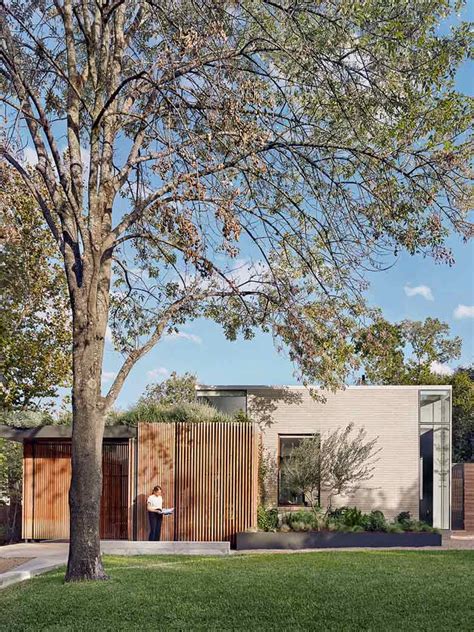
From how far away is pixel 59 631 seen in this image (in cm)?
896

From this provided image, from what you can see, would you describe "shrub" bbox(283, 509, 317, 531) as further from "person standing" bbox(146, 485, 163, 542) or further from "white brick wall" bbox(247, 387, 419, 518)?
"person standing" bbox(146, 485, 163, 542)

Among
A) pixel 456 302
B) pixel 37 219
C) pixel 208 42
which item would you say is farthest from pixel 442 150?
pixel 456 302

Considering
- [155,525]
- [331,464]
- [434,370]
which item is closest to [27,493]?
[155,525]

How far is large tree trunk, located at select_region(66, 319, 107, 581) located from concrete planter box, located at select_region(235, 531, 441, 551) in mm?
7497

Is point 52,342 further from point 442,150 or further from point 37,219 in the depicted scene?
point 442,150

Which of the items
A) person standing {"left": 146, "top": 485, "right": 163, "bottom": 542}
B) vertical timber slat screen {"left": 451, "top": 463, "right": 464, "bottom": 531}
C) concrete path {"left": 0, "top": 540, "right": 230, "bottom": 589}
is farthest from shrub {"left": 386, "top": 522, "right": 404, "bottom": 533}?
vertical timber slat screen {"left": 451, "top": 463, "right": 464, "bottom": 531}

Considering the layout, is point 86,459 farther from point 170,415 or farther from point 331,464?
point 331,464

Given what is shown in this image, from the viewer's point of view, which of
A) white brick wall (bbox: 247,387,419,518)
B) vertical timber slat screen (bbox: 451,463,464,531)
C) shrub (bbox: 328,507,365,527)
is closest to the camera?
shrub (bbox: 328,507,365,527)

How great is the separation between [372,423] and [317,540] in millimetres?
4911

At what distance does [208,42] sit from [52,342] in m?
14.8

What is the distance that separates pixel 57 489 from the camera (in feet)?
69.7

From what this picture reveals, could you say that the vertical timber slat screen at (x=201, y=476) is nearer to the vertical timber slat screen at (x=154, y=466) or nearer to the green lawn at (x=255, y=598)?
the vertical timber slat screen at (x=154, y=466)

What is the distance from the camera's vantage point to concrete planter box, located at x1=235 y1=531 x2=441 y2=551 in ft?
63.6

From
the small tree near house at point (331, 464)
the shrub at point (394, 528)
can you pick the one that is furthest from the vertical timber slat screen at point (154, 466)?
the shrub at point (394, 528)
